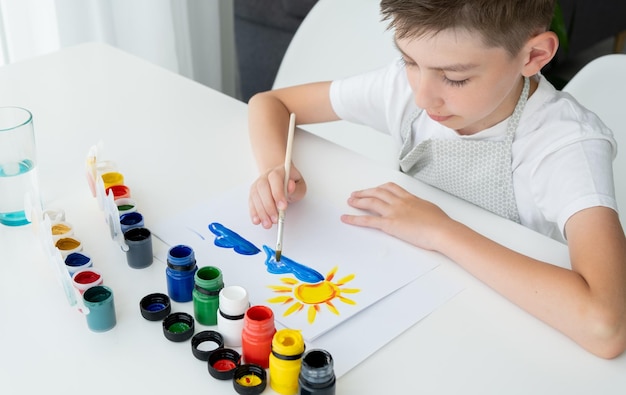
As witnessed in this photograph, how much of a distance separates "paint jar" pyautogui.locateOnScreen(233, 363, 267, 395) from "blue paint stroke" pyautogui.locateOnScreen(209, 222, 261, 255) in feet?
0.71

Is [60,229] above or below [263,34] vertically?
above

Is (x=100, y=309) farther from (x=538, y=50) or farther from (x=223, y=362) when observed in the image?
(x=538, y=50)

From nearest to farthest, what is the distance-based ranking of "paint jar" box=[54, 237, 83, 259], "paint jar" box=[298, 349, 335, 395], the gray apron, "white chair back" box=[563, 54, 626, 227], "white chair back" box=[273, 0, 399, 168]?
"paint jar" box=[298, 349, 335, 395] → "paint jar" box=[54, 237, 83, 259] → the gray apron → "white chair back" box=[563, 54, 626, 227] → "white chair back" box=[273, 0, 399, 168]

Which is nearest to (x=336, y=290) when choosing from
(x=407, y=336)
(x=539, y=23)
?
(x=407, y=336)

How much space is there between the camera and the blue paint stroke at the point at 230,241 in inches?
36.6

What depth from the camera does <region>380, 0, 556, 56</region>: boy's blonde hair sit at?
95cm

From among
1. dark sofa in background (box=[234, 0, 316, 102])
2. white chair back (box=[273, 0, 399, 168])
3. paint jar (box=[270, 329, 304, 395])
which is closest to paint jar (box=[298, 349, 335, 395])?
paint jar (box=[270, 329, 304, 395])

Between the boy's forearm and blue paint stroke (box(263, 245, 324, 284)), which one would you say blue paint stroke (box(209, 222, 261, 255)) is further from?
the boy's forearm

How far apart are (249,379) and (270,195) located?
31 centimetres

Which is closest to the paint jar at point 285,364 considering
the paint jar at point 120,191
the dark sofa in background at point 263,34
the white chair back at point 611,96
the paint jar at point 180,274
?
the paint jar at point 180,274

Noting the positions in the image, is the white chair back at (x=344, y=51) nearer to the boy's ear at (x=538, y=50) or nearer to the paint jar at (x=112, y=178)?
the boy's ear at (x=538, y=50)

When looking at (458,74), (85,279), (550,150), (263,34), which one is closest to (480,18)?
(458,74)

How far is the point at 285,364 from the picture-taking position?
2.31ft

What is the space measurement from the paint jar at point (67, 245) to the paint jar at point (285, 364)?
0.32 meters
